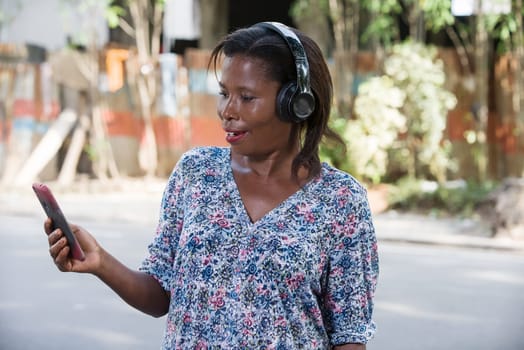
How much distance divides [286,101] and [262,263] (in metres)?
0.40

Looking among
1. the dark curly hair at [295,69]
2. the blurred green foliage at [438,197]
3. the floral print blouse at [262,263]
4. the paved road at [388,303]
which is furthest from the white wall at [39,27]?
the floral print blouse at [262,263]

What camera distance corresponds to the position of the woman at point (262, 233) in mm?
2012

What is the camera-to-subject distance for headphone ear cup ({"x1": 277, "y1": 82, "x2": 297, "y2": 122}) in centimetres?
212

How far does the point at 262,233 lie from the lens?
6.70ft

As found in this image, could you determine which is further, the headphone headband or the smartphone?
the headphone headband

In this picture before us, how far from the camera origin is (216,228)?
2051mm

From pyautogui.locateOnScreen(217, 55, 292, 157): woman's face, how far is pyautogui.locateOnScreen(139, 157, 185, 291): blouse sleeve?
18cm

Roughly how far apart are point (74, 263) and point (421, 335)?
185 inches

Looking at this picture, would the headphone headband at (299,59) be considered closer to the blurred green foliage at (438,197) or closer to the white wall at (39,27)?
the blurred green foliage at (438,197)

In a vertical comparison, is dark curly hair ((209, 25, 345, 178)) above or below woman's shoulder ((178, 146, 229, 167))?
above

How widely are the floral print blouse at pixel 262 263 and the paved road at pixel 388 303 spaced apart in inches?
155

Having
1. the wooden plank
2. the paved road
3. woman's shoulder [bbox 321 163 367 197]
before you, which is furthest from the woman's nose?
the wooden plank

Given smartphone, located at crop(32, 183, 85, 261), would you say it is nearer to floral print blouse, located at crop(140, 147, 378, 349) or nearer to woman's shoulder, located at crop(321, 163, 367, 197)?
floral print blouse, located at crop(140, 147, 378, 349)

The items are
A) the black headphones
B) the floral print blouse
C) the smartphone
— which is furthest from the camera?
the black headphones
